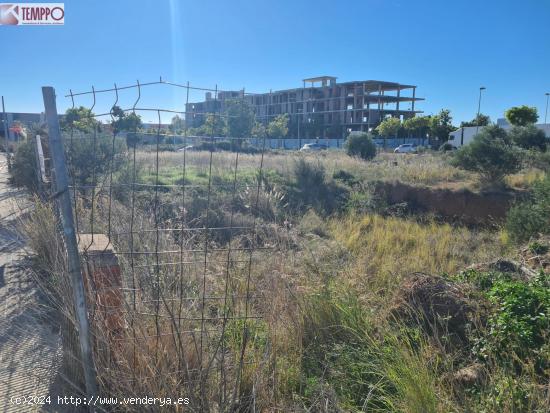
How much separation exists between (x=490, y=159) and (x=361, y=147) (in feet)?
34.4

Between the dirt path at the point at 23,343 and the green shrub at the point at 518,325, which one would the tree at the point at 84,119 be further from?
the green shrub at the point at 518,325

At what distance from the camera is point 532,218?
891 cm

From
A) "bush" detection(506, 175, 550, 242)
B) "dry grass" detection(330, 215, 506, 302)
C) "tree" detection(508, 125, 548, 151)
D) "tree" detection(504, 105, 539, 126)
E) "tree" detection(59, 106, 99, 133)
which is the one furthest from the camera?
"tree" detection(504, 105, 539, 126)

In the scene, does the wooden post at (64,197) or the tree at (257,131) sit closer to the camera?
the wooden post at (64,197)

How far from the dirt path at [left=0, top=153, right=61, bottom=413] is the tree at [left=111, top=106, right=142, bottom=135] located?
1848mm

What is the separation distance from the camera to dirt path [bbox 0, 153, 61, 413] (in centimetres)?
315

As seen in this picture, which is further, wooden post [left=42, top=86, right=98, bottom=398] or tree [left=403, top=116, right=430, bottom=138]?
tree [left=403, top=116, right=430, bottom=138]

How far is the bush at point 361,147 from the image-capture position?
2628 cm

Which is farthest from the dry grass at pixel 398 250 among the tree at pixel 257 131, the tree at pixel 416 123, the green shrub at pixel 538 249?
the tree at pixel 416 123

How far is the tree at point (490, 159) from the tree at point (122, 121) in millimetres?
15693

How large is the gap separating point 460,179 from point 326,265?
13871mm

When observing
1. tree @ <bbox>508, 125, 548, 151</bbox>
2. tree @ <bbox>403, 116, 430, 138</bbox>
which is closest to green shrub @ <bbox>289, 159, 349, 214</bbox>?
tree @ <bbox>508, 125, 548, 151</bbox>

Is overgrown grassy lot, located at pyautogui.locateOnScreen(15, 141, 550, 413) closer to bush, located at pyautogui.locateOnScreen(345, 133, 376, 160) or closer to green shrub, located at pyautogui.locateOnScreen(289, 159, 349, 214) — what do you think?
green shrub, located at pyautogui.locateOnScreen(289, 159, 349, 214)

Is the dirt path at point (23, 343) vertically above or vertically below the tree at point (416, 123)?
below
